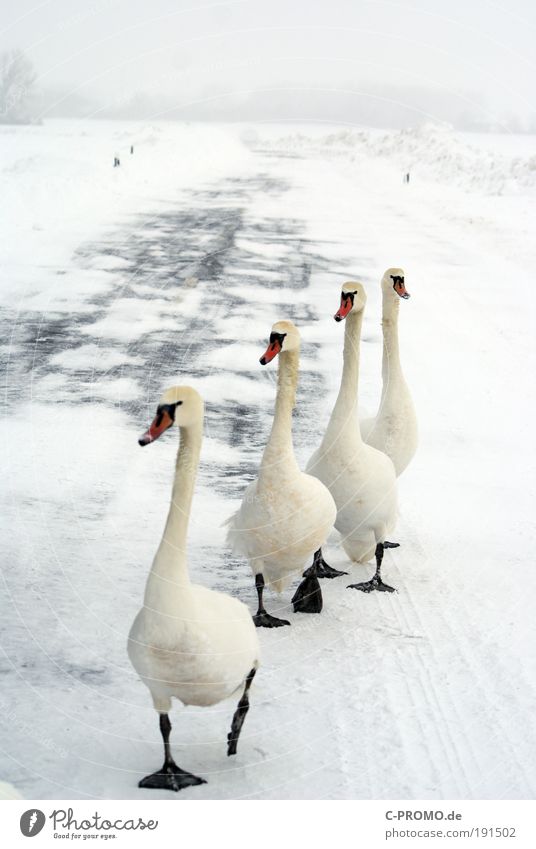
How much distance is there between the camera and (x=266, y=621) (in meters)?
6.35

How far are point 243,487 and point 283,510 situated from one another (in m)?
2.42

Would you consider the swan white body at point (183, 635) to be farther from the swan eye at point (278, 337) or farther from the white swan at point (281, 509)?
the swan eye at point (278, 337)

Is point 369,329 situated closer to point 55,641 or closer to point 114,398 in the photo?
point 114,398

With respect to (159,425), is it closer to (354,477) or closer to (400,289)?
(354,477)

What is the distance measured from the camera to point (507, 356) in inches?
501

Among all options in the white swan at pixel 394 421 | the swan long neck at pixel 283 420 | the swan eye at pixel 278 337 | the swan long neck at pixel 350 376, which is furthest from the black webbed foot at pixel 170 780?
the white swan at pixel 394 421

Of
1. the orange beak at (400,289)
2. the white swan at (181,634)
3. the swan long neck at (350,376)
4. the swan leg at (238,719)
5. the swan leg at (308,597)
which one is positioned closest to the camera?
the white swan at (181,634)

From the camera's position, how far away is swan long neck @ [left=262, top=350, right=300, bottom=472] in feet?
20.5

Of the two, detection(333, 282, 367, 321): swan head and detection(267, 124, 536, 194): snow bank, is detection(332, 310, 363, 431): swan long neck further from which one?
detection(267, 124, 536, 194): snow bank

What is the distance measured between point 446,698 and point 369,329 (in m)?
8.14

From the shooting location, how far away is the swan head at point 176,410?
178 inches

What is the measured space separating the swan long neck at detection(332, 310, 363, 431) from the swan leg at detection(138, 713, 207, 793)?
8.53 ft
